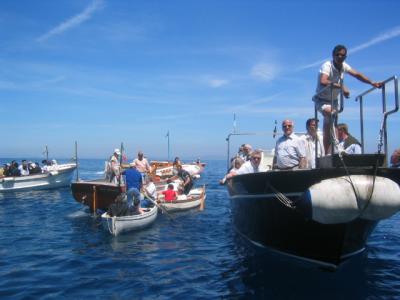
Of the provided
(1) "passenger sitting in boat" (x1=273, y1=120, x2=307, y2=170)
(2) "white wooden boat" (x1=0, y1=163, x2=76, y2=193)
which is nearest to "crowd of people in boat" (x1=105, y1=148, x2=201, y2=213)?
(1) "passenger sitting in boat" (x1=273, y1=120, x2=307, y2=170)

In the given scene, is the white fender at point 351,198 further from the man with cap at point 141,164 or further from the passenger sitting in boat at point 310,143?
the man with cap at point 141,164

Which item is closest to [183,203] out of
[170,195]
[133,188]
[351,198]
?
[170,195]

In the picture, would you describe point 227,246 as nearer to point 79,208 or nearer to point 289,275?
point 289,275

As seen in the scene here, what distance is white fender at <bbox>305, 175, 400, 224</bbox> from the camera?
6.59 meters

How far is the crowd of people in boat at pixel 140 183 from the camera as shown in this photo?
13.6 metres

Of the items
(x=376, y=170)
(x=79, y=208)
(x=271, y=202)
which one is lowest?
(x=79, y=208)

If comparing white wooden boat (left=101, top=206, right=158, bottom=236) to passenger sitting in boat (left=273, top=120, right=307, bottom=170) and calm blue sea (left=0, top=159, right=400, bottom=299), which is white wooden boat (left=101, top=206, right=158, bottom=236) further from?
passenger sitting in boat (left=273, top=120, right=307, bottom=170)

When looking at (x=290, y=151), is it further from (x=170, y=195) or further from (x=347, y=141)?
(x=170, y=195)

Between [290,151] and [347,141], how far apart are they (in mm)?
1499

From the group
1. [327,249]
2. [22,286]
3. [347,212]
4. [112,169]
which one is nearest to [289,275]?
[327,249]

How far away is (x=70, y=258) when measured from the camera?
10.2m

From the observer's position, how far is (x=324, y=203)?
6625mm

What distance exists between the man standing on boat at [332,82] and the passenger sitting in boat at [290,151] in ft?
1.73

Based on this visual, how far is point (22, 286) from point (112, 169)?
1058 cm
